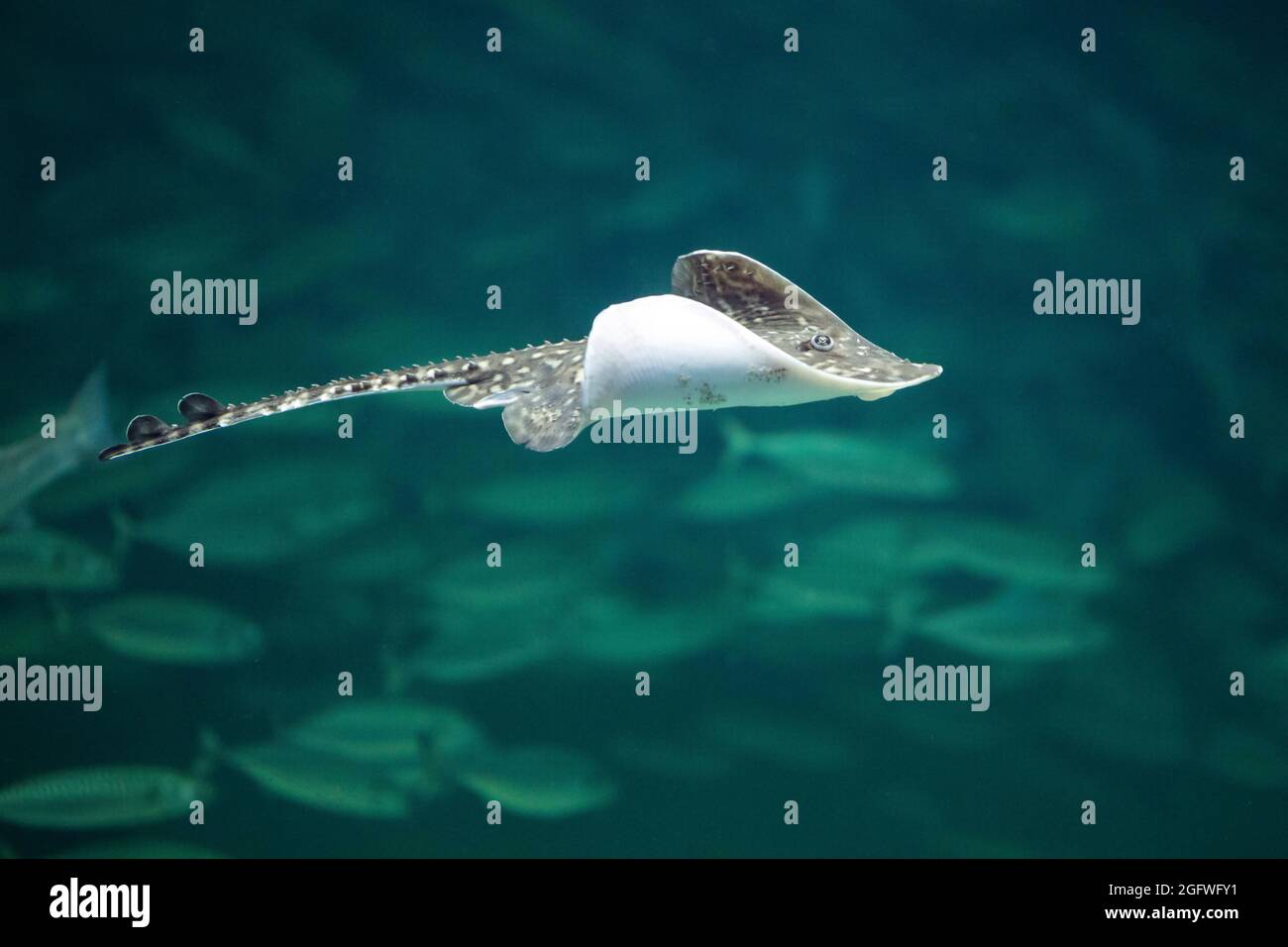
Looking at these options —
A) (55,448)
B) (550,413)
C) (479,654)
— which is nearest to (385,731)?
(479,654)

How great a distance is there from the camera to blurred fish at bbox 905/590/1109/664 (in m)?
6.89

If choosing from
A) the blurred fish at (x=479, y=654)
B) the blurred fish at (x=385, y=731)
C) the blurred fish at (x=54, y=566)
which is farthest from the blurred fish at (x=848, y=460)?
the blurred fish at (x=54, y=566)

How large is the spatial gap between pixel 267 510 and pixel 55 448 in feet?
4.84

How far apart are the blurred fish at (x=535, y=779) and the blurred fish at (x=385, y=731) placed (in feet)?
0.62

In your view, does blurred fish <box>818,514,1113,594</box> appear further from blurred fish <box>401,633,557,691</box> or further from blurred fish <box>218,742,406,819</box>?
blurred fish <box>218,742,406,819</box>

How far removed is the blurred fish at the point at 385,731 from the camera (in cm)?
686

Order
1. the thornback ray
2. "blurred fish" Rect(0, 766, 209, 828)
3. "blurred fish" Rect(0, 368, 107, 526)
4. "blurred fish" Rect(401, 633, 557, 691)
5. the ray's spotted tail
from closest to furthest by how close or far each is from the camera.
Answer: the thornback ray, the ray's spotted tail, "blurred fish" Rect(0, 368, 107, 526), "blurred fish" Rect(0, 766, 209, 828), "blurred fish" Rect(401, 633, 557, 691)

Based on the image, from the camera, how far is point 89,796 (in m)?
6.72

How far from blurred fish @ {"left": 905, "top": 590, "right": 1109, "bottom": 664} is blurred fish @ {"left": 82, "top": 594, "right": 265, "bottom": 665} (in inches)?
196

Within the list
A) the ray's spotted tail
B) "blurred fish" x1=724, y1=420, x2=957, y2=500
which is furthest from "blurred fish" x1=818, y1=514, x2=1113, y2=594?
the ray's spotted tail

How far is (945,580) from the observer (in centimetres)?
698

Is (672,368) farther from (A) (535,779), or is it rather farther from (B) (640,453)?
(A) (535,779)

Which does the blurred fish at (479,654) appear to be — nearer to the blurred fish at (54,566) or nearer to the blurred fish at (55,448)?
the blurred fish at (54,566)

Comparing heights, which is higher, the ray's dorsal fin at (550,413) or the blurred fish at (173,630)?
the ray's dorsal fin at (550,413)
